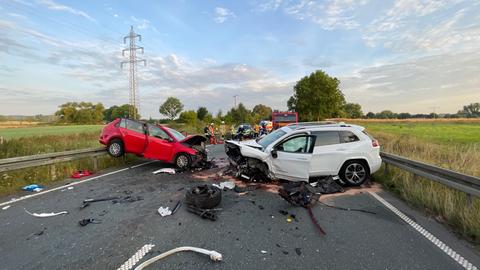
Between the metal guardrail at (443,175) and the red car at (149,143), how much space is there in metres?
6.32

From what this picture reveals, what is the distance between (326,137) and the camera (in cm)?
706

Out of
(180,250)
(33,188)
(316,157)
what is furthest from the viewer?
(316,157)

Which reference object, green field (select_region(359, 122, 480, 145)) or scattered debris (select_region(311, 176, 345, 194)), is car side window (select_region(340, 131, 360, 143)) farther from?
green field (select_region(359, 122, 480, 145))

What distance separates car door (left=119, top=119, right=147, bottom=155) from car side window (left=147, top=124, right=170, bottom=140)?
0.79ft

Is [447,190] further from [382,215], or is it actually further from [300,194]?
[300,194]

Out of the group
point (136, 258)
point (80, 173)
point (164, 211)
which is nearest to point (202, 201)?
point (164, 211)

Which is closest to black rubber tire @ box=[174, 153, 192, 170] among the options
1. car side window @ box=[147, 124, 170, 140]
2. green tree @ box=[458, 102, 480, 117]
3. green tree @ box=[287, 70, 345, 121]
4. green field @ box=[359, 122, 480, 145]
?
car side window @ box=[147, 124, 170, 140]

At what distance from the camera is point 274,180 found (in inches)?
288

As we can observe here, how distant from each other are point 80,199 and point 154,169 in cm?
363

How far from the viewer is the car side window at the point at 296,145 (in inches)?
266

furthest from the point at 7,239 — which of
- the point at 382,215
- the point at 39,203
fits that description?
the point at 382,215

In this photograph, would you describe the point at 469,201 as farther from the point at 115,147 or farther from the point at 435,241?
the point at 115,147

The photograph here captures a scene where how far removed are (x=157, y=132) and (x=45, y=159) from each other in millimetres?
3416

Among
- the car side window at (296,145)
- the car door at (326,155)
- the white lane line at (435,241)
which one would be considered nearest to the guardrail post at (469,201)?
the white lane line at (435,241)
